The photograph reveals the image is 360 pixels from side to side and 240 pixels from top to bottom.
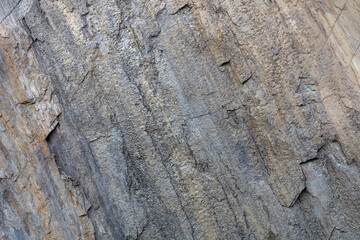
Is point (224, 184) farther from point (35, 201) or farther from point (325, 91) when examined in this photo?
point (35, 201)

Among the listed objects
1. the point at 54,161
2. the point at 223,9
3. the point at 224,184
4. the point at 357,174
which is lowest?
the point at 357,174

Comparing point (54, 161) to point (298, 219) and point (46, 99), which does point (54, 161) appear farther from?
point (298, 219)

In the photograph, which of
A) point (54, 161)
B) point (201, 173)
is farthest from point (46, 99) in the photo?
point (201, 173)

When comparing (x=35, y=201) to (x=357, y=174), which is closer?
(x=357, y=174)

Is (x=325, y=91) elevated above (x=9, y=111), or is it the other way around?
(x=9, y=111)

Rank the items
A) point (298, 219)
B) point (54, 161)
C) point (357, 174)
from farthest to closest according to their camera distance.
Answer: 1. point (54, 161)
2. point (298, 219)
3. point (357, 174)

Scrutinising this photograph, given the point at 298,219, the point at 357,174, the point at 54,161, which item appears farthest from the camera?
the point at 54,161
